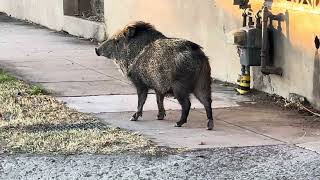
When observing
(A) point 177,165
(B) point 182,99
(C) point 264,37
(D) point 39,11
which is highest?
(C) point 264,37

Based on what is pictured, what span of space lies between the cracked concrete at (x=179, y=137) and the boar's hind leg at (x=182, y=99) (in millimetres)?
124

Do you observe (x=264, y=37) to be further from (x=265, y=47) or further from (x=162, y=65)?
(x=162, y=65)

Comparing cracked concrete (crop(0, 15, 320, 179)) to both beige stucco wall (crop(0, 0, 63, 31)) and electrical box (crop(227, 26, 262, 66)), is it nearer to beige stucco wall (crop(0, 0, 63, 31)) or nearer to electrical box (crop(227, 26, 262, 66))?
electrical box (crop(227, 26, 262, 66))

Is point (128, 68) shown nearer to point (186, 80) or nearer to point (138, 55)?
point (138, 55)

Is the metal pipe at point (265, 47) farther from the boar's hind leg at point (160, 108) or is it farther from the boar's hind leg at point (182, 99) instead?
the boar's hind leg at point (182, 99)

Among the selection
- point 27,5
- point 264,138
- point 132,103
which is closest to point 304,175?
point 264,138

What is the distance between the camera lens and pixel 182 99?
855 cm

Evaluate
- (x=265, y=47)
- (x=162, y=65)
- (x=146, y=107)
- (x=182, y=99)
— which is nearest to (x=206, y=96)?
(x=182, y=99)

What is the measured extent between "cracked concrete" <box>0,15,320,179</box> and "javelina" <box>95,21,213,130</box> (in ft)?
1.24

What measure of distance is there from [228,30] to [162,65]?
3308mm

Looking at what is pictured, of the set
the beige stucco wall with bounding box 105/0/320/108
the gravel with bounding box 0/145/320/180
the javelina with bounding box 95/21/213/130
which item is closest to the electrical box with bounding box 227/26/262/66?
the beige stucco wall with bounding box 105/0/320/108

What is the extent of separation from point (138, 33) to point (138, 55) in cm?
34

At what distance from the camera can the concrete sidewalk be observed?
8.10 metres

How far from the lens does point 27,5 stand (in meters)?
22.7
